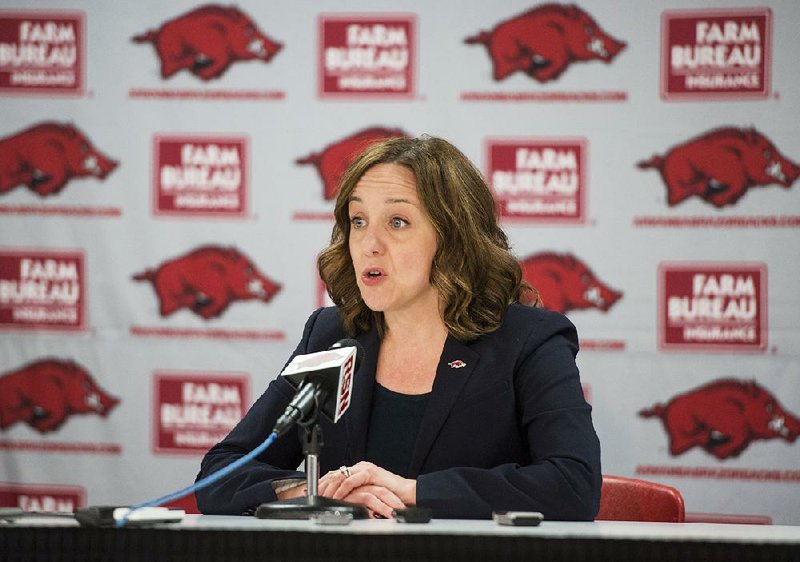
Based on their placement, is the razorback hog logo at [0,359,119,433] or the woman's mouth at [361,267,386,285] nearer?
the woman's mouth at [361,267,386,285]

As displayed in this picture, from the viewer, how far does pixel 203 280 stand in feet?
13.0

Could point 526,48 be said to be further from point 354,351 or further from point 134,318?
point 354,351

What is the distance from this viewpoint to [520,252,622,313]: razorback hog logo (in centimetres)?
376

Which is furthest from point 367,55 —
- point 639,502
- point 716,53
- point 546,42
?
point 639,502

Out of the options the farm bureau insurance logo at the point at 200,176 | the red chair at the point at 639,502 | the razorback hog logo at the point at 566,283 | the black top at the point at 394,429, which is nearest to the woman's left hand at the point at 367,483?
the black top at the point at 394,429

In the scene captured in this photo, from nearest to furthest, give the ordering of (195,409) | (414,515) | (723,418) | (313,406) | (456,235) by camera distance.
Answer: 1. (414,515)
2. (313,406)
3. (456,235)
4. (723,418)
5. (195,409)

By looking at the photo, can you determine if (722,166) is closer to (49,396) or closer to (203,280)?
(203,280)

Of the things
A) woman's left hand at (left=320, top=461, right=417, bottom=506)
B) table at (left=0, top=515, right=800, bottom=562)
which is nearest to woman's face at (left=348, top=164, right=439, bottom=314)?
woman's left hand at (left=320, top=461, right=417, bottom=506)

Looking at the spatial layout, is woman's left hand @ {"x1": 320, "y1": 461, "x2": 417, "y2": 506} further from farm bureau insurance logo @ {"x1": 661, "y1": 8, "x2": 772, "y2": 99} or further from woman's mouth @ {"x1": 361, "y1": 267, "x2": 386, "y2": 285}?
farm bureau insurance logo @ {"x1": 661, "y1": 8, "x2": 772, "y2": 99}

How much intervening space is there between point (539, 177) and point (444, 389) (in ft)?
5.53

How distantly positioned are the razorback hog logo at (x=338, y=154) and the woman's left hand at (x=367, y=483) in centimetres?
196

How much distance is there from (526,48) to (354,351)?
91.6 inches

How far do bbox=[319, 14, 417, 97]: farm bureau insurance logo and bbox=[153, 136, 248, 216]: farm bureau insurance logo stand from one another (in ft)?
1.46

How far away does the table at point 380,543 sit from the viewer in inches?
54.9
